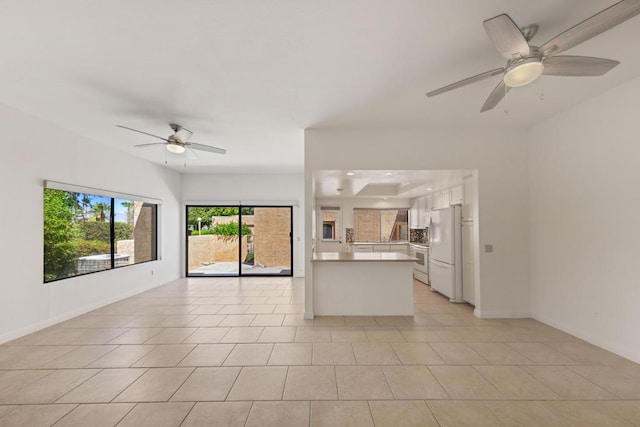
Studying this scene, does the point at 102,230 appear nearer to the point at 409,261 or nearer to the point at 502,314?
the point at 409,261

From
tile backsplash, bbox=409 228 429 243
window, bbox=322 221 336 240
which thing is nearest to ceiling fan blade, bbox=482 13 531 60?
tile backsplash, bbox=409 228 429 243

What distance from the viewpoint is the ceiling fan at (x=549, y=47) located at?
5.27 feet

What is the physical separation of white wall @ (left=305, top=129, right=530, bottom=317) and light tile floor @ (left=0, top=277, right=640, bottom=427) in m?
0.96

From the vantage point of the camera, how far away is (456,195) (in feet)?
18.1

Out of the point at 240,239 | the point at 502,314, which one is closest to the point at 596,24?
the point at 502,314

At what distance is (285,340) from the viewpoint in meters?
3.51

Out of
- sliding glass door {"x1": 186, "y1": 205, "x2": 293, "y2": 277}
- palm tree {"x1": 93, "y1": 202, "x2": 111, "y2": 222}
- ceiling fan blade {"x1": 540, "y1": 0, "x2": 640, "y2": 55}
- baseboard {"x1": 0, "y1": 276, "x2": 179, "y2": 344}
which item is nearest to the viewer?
ceiling fan blade {"x1": 540, "y1": 0, "x2": 640, "y2": 55}

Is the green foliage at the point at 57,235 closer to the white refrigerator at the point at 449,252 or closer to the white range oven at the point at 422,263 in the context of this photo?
the white refrigerator at the point at 449,252

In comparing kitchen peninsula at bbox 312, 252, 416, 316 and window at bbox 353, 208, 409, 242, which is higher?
window at bbox 353, 208, 409, 242

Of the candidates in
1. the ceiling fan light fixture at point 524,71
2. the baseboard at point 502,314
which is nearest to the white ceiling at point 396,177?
the baseboard at point 502,314

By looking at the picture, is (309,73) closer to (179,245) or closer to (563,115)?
(563,115)

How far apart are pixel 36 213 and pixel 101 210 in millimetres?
1319

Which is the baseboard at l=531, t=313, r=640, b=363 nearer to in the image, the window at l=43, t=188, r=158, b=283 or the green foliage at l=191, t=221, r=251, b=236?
the green foliage at l=191, t=221, r=251, b=236

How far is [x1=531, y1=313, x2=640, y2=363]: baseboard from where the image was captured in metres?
2.99
